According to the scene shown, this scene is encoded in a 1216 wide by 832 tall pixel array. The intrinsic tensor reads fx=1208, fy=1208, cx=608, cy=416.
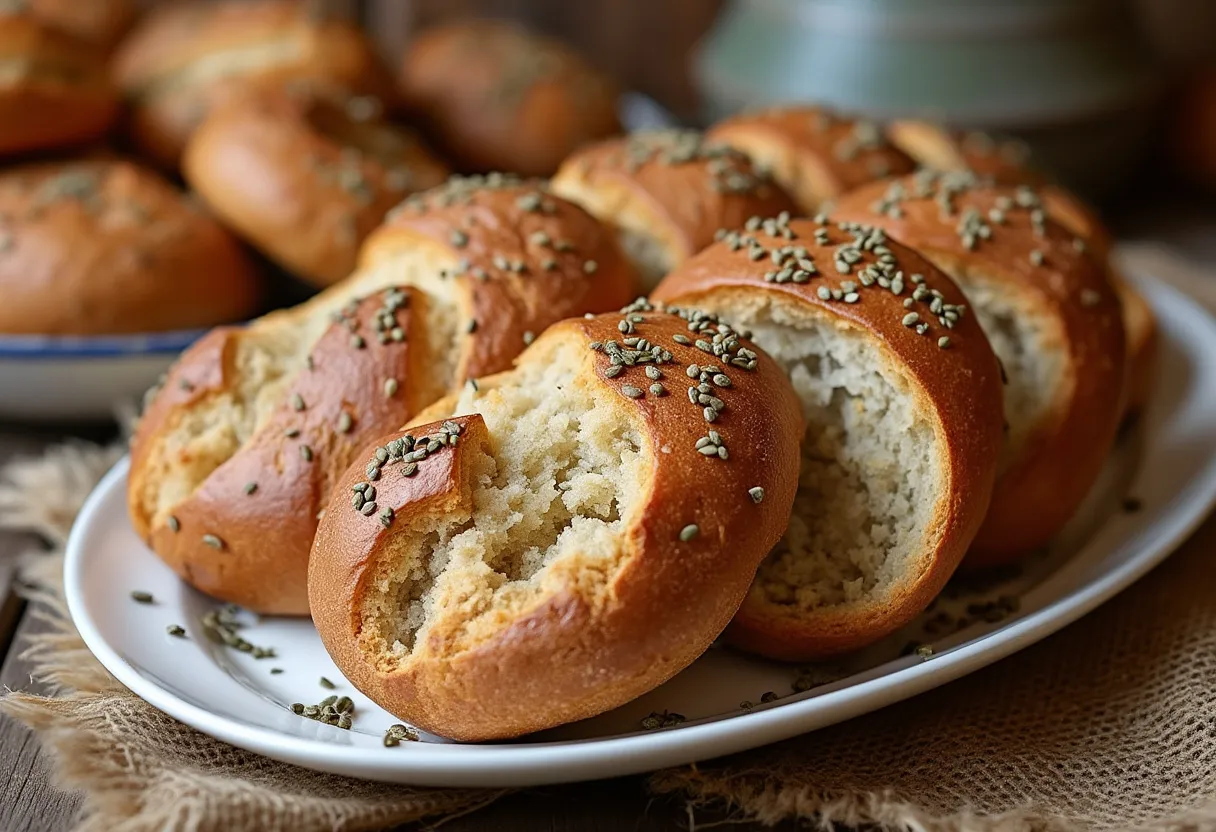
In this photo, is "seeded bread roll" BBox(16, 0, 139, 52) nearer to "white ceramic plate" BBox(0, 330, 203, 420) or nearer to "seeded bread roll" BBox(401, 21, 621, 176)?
"seeded bread roll" BBox(401, 21, 621, 176)

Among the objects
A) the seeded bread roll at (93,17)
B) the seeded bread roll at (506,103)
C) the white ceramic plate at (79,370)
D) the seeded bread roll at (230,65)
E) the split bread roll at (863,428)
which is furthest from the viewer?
the seeded bread roll at (93,17)

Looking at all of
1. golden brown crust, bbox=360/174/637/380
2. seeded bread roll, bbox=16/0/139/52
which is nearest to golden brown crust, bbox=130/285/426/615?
golden brown crust, bbox=360/174/637/380

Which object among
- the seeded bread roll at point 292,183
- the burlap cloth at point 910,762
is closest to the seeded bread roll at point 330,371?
the burlap cloth at point 910,762

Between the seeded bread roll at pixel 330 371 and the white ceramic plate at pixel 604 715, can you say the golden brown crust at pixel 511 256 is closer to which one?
the seeded bread roll at pixel 330 371

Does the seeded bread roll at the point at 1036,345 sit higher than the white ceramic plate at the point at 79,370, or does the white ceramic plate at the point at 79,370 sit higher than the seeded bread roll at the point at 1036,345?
the seeded bread roll at the point at 1036,345

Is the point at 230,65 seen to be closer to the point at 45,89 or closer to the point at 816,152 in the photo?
the point at 45,89

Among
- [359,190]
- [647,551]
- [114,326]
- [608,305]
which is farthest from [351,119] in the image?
[647,551]
